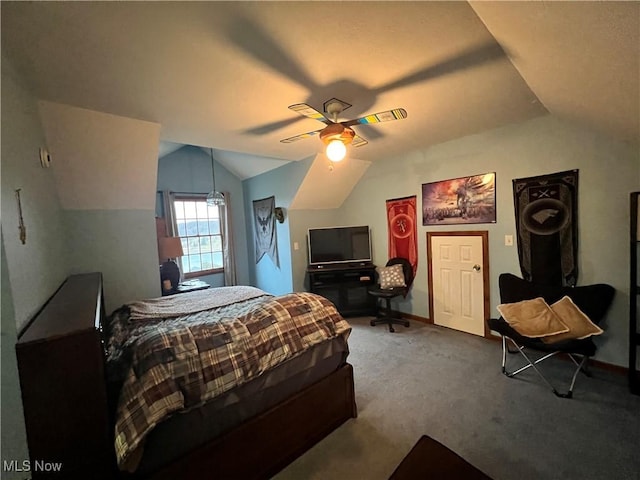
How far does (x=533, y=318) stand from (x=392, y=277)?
1.74m

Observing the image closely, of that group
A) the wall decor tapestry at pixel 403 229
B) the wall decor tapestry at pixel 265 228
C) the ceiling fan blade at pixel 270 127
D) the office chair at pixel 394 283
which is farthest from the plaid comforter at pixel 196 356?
the wall decor tapestry at pixel 265 228

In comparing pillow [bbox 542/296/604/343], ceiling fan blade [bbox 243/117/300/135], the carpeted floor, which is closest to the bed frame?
the carpeted floor

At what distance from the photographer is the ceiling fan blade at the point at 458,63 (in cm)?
165

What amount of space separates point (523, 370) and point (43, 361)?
3.43 m

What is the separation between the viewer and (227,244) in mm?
5145

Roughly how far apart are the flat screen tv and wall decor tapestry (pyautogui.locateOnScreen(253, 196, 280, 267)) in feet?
2.39

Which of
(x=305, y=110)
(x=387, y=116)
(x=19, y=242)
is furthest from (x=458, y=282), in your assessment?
(x=19, y=242)

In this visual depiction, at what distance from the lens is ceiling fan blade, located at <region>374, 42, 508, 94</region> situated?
1654mm

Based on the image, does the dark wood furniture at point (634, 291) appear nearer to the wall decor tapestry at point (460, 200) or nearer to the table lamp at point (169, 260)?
the wall decor tapestry at point (460, 200)

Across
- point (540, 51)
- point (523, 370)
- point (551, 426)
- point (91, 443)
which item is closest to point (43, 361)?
point (91, 443)

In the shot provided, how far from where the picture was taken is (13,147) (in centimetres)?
141

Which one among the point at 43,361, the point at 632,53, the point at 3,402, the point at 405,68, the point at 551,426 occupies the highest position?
the point at 405,68

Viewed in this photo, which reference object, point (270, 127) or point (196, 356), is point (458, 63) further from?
point (196, 356)

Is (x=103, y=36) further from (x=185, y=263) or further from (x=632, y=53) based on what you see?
(x=185, y=263)
